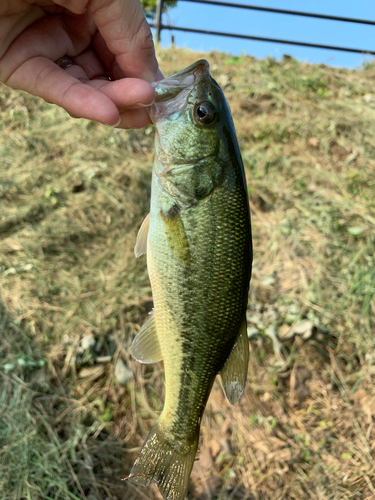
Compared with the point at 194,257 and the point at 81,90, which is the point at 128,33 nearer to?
the point at 81,90

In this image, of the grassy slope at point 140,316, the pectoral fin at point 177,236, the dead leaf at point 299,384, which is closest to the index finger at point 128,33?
the pectoral fin at point 177,236

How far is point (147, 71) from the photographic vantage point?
1741 mm

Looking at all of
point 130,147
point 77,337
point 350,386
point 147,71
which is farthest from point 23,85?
point 350,386

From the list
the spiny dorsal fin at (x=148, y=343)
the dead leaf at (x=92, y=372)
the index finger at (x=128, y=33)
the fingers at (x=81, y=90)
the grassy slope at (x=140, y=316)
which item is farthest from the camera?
the dead leaf at (x=92, y=372)

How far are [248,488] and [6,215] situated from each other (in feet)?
11.2

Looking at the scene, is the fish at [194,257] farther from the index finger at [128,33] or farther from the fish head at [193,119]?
the index finger at [128,33]

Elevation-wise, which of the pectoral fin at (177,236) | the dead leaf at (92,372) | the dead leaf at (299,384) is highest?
the pectoral fin at (177,236)

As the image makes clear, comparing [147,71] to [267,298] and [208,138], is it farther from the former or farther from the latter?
[267,298]

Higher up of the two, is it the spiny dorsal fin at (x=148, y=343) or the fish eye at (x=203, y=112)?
the fish eye at (x=203, y=112)

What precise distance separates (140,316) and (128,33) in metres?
2.26

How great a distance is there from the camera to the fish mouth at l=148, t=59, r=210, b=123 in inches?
59.0

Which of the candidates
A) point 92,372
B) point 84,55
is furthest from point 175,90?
point 92,372

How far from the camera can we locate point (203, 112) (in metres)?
1.46

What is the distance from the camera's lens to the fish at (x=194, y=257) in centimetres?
144
